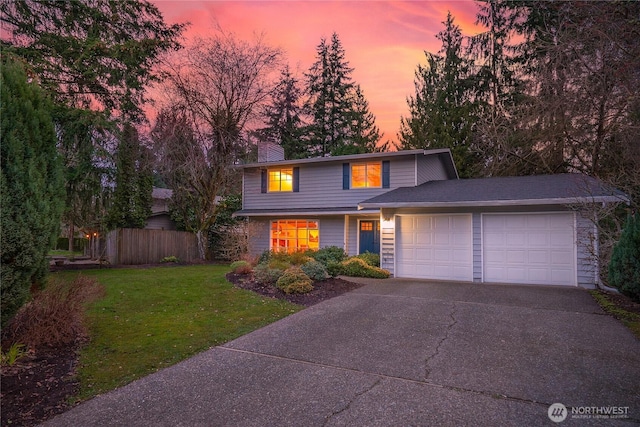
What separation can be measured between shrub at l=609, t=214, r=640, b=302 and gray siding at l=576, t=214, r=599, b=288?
9.60 feet

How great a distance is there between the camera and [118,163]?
47.5 feet

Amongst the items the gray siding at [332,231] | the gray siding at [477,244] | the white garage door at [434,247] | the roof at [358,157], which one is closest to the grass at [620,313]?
the gray siding at [477,244]

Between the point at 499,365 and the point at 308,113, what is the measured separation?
3058cm

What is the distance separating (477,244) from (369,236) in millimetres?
5014

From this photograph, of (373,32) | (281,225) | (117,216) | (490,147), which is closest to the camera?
(373,32)

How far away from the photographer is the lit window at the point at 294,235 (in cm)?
1627

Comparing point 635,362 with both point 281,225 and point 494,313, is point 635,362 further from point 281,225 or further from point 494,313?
point 281,225

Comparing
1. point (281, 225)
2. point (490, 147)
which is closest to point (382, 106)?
point (490, 147)

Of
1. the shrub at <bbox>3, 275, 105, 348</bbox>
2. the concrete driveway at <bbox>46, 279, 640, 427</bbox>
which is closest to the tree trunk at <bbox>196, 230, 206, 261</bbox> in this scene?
the concrete driveway at <bbox>46, 279, 640, 427</bbox>

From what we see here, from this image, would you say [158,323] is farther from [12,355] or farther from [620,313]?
[620,313]

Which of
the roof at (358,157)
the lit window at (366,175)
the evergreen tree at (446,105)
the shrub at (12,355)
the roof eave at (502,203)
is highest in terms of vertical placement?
the evergreen tree at (446,105)

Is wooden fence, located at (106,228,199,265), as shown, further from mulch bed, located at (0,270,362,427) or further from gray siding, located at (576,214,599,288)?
gray siding, located at (576,214,599,288)

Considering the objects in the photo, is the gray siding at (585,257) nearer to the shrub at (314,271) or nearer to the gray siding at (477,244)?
the gray siding at (477,244)

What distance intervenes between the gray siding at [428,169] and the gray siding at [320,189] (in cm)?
34
